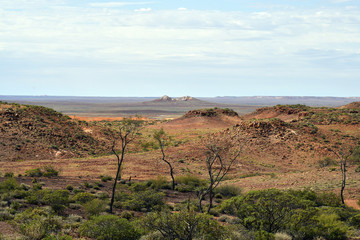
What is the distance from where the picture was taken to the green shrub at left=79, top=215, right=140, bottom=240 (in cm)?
1303

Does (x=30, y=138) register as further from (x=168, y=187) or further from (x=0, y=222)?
(x=0, y=222)

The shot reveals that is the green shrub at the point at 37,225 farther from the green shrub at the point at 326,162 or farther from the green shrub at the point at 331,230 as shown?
the green shrub at the point at 326,162

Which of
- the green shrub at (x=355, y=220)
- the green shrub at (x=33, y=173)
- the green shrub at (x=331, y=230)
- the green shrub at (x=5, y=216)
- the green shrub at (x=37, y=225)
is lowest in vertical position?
the green shrub at (x=33, y=173)

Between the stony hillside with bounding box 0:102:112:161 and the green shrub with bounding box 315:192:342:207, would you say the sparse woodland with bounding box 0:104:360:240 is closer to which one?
the green shrub with bounding box 315:192:342:207

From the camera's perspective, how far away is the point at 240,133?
45.5m

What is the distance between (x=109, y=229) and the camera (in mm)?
13273

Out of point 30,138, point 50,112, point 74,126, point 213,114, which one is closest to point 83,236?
point 30,138

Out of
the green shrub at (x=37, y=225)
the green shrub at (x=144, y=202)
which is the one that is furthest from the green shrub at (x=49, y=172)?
the green shrub at (x=37, y=225)

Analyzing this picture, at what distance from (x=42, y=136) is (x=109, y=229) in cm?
3273

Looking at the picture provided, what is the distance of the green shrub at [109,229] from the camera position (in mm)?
13031

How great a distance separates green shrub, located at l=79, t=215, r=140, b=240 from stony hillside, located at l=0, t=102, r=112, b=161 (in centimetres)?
2662

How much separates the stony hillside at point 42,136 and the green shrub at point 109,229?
2662 centimetres

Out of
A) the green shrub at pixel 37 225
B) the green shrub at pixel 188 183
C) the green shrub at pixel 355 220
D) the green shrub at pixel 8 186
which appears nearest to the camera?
the green shrub at pixel 37 225

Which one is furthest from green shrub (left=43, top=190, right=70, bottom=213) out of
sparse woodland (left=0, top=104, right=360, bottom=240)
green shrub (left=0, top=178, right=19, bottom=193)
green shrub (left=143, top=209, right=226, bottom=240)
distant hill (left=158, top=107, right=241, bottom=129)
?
distant hill (left=158, top=107, right=241, bottom=129)
